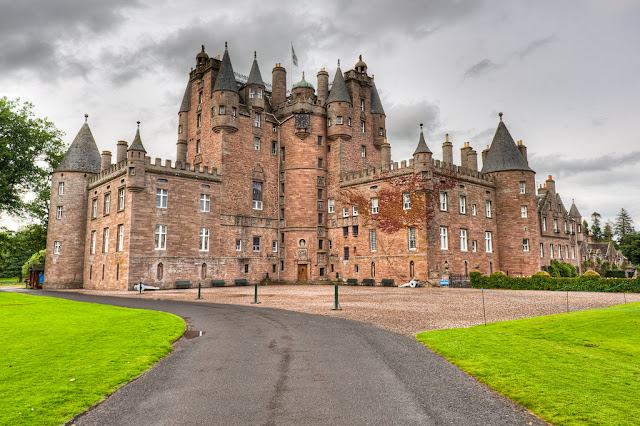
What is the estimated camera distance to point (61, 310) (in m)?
19.7

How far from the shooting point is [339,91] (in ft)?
172

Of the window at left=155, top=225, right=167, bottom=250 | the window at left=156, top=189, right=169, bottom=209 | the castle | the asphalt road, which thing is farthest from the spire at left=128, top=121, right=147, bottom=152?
the asphalt road

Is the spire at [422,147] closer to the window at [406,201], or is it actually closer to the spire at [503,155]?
the window at [406,201]

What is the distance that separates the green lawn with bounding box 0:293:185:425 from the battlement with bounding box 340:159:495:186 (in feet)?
107

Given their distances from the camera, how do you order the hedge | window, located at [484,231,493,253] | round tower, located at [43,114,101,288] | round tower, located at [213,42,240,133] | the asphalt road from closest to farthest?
the asphalt road, the hedge, round tower, located at [213,42,240,133], round tower, located at [43,114,101,288], window, located at [484,231,493,253]

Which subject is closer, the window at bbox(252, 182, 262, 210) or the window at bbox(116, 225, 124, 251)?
the window at bbox(116, 225, 124, 251)

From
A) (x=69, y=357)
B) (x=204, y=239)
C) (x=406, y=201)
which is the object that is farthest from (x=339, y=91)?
(x=69, y=357)

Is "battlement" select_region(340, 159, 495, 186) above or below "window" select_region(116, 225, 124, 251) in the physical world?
above

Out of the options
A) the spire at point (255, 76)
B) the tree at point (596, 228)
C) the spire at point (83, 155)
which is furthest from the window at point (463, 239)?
the tree at point (596, 228)

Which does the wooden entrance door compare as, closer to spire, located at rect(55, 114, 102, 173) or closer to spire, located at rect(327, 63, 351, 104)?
spire, located at rect(327, 63, 351, 104)

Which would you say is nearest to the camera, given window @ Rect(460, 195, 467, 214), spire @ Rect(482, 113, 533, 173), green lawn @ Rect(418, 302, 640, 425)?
green lawn @ Rect(418, 302, 640, 425)

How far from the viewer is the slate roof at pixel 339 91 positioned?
5200 cm

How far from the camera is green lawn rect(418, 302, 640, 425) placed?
684 cm

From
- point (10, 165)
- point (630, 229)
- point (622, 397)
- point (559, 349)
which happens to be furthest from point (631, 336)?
point (630, 229)
